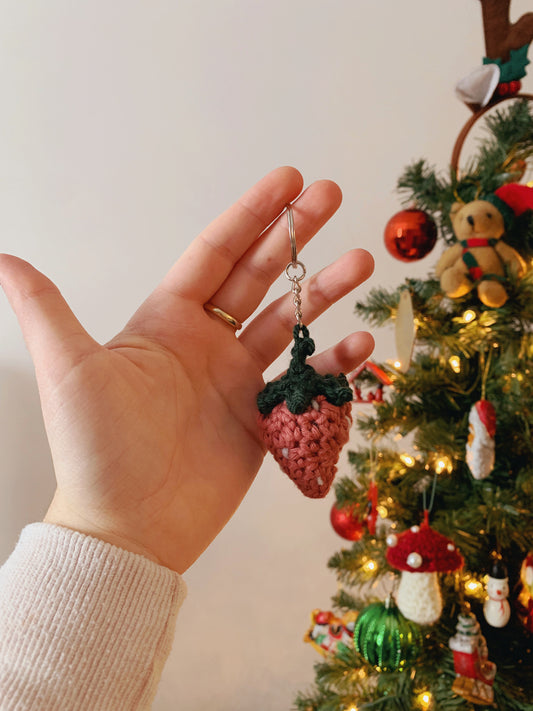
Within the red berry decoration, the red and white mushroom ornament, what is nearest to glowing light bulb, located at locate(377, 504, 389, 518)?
the red and white mushroom ornament

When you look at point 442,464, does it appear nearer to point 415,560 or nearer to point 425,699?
point 415,560

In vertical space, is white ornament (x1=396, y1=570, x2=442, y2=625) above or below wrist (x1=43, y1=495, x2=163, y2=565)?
below

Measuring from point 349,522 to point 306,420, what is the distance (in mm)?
552

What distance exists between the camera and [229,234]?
2.35ft

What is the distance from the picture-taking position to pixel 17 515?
1281mm

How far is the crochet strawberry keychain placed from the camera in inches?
24.0

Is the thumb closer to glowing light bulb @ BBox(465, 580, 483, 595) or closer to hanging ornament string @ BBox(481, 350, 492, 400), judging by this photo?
hanging ornament string @ BBox(481, 350, 492, 400)

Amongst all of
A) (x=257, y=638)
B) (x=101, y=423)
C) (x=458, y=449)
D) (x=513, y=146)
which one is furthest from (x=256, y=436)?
(x=257, y=638)

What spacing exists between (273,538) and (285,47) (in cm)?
123

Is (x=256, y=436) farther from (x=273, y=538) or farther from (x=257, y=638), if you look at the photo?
(x=257, y=638)

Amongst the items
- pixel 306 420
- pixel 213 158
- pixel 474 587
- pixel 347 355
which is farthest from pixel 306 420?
pixel 213 158

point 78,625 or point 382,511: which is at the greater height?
point 78,625

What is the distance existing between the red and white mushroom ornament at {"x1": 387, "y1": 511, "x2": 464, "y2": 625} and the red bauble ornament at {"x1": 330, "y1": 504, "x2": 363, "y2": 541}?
19 centimetres

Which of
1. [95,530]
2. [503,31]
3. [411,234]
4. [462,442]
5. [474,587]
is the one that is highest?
[503,31]
